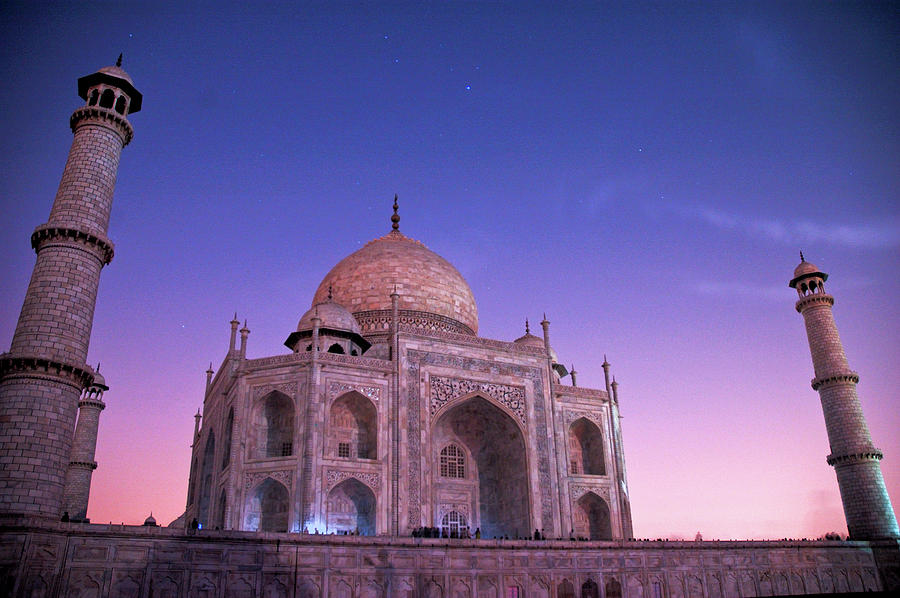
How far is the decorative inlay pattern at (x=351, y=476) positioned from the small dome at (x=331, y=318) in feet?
17.2

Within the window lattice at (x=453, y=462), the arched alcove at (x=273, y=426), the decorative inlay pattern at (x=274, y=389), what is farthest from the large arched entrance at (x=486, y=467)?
the decorative inlay pattern at (x=274, y=389)

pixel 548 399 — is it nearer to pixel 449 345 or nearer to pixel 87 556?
pixel 449 345

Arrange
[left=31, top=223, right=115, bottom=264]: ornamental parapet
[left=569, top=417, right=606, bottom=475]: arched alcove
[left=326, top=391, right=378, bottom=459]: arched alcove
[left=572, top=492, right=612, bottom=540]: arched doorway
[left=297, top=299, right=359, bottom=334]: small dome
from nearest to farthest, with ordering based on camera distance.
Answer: [left=31, top=223, right=115, bottom=264]: ornamental parapet → [left=326, top=391, right=378, bottom=459]: arched alcove → [left=297, top=299, right=359, bottom=334]: small dome → [left=572, top=492, right=612, bottom=540]: arched doorway → [left=569, top=417, right=606, bottom=475]: arched alcove

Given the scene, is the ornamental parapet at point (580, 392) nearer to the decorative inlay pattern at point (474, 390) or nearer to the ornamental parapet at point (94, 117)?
the decorative inlay pattern at point (474, 390)

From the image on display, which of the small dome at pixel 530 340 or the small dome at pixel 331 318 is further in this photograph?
the small dome at pixel 530 340

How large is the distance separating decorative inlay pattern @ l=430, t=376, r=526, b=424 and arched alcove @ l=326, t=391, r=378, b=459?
194 cm

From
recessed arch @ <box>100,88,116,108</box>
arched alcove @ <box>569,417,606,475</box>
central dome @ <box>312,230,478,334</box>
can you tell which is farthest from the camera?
central dome @ <box>312,230,478,334</box>

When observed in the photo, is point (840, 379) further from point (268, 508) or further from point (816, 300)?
point (268, 508)

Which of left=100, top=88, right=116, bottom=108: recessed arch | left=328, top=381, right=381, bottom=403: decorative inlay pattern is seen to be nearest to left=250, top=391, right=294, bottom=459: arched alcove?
left=328, top=381, right=381, bottom=403: decorative inlay pattern

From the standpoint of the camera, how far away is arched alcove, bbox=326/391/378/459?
802 inches

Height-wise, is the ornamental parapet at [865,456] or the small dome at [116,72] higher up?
the small dome at [116,72]

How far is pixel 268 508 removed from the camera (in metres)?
19.0

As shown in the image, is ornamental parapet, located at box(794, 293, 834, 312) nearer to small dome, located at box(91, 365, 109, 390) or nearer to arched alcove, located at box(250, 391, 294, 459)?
arched alcove, located at box(250, 391, 294, 459)

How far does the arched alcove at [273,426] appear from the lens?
64.9 feet
